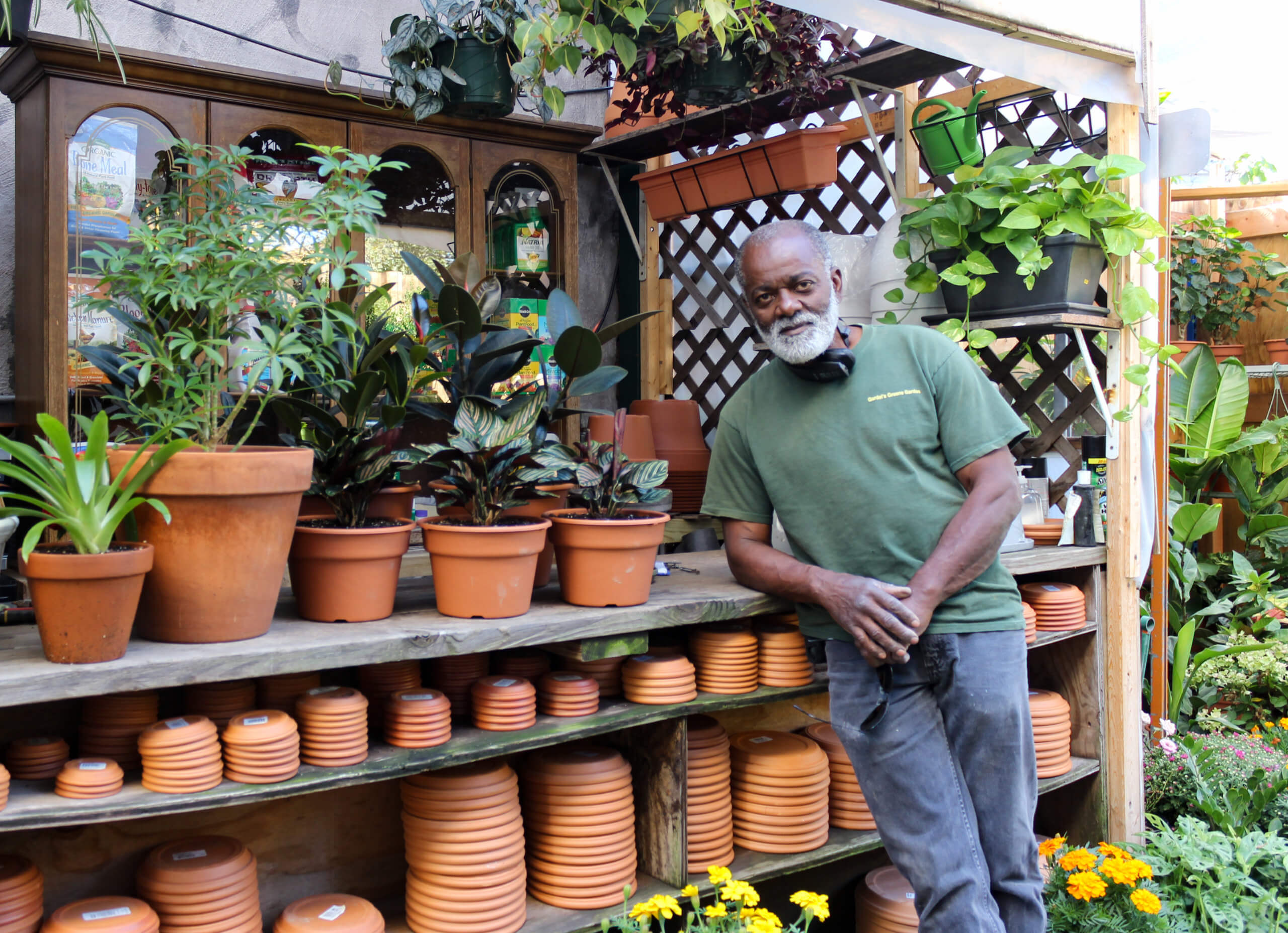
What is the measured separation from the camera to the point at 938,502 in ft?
6.27

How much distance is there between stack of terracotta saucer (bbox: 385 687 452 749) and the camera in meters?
1.65

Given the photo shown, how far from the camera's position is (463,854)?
5.49 feet

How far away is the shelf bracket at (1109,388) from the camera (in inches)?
99.1

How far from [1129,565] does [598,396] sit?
2.08 metres

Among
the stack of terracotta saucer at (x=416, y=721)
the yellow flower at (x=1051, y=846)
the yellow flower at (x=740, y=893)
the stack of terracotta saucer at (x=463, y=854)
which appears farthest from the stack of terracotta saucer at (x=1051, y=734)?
the stack of terracotta saucer at (x=416, y=721)

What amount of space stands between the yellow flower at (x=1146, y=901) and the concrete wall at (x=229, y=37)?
9.90 ft

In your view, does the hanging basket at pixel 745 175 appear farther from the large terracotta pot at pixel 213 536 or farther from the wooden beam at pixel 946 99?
the large terracotta pot at pixel 213 536

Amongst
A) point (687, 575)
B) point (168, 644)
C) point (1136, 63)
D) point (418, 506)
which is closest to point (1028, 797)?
point (687, 575)

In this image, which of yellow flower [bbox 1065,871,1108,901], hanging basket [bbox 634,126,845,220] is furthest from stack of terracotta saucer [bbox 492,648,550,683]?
hanging basket [bbox 634,126,845,220]

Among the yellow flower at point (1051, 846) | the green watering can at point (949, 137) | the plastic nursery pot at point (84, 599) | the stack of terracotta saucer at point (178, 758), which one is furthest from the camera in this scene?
the green watering can at point (949, 137)

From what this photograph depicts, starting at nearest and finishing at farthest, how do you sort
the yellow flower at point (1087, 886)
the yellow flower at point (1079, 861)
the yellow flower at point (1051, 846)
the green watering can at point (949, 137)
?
the yellow flower at point (1087, 886)
the yellow flower at point (1079, 861)
the yellow flower at point (1051, 846)
the green watering can at point (949, 137)

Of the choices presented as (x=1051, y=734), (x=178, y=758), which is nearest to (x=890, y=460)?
(x=1051, y=734)

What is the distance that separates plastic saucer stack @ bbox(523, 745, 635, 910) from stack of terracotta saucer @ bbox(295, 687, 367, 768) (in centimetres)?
38

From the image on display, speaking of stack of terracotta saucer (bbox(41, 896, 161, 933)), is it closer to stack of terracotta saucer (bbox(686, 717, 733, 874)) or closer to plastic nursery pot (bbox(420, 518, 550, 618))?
plastic nursery pot (bbox(420, 518, 550, 618))
